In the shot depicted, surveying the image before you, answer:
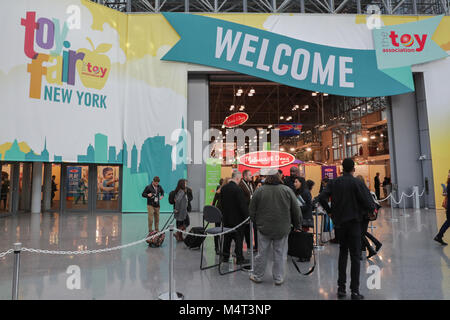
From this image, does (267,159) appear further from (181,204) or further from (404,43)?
(181,204)

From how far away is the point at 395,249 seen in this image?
5816mm

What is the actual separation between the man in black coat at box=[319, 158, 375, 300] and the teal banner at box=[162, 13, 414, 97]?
34.1ft

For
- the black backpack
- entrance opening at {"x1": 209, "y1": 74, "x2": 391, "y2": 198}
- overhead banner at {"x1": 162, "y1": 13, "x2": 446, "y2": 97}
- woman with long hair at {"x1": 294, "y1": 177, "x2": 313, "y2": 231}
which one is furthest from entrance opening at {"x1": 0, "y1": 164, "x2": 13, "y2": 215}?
the black backpack

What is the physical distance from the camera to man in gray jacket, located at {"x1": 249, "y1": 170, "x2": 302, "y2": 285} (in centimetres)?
386

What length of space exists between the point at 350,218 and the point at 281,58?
1130 cm

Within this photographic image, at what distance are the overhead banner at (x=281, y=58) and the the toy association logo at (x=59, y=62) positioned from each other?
119 inches

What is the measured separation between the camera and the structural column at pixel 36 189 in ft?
41.5

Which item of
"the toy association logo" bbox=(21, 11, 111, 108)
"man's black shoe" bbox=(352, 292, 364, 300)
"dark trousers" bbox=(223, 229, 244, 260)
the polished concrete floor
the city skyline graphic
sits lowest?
the polished concrete floor

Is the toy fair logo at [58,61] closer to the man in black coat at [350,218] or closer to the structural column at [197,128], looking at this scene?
the structural column at [197,128]

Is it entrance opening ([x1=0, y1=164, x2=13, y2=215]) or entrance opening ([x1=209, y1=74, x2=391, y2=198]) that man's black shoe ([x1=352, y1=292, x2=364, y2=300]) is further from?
A: entrance opening ([x1=0, y1=164, x2=13, y2=215])

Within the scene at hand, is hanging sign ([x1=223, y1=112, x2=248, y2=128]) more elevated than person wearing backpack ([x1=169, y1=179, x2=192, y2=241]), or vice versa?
hanging sign ([x1=223, y1=112, x2=248, y2=128])

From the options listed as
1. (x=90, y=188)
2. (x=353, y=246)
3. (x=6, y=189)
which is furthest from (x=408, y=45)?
(x=6, y=189)

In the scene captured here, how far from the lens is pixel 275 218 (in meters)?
3.85
